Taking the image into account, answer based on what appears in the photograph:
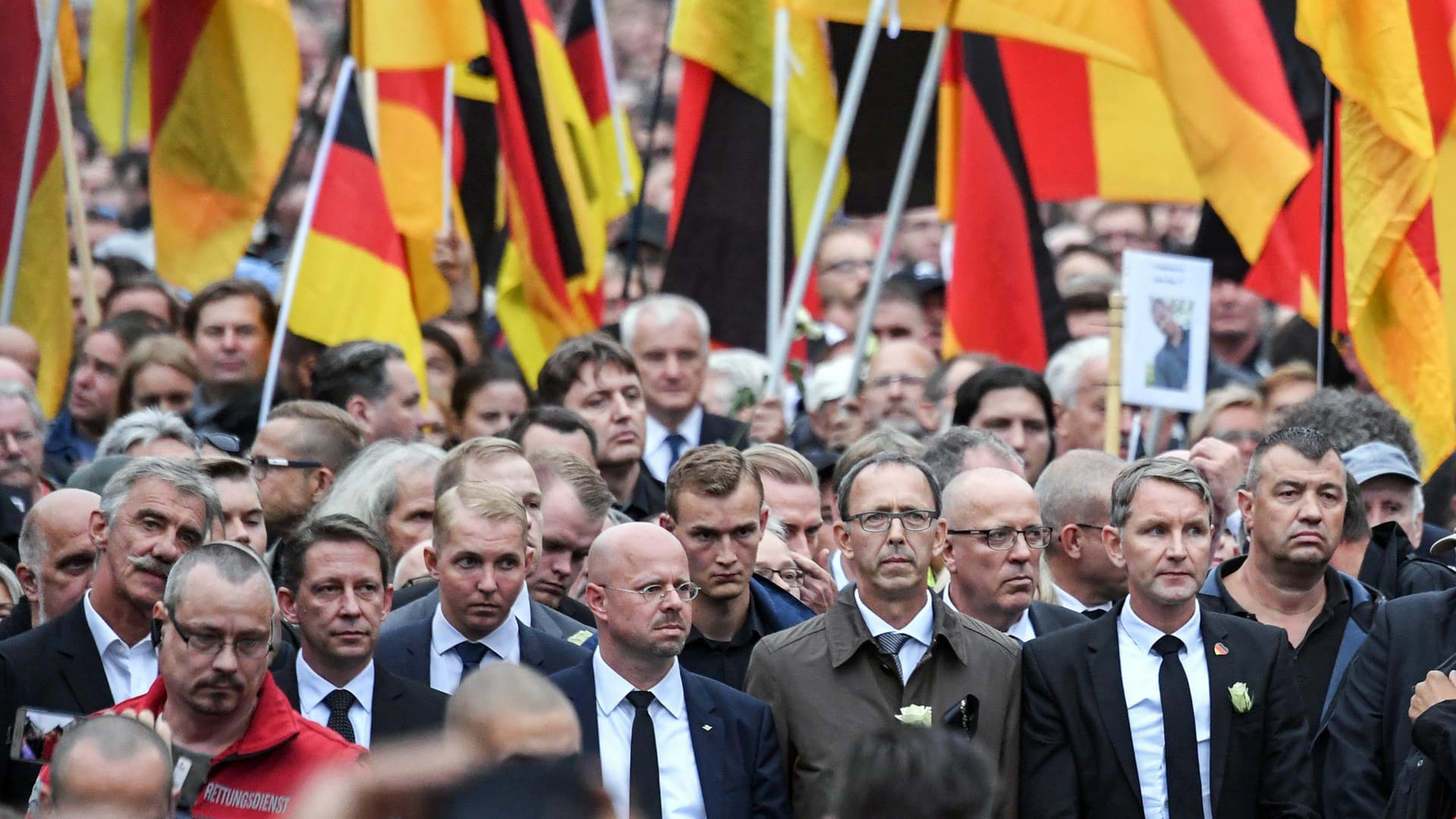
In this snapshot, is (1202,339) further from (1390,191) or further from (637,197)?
(637,197)

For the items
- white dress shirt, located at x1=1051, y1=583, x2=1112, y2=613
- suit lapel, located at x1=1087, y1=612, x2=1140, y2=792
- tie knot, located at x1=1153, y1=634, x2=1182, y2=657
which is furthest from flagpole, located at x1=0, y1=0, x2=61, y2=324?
tie knot, located at x1=1153, y1=634, x2=1182, y2=657

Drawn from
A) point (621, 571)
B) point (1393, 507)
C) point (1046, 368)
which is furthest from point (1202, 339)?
point (621, 571)

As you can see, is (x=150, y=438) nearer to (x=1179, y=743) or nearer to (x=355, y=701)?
(x=355, y=701)

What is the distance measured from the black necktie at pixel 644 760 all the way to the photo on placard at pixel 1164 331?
3.79 m

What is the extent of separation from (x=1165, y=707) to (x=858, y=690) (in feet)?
2.96

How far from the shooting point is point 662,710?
704cm

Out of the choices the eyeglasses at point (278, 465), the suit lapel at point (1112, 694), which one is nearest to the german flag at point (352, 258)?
the eyeglasses at point (278, 465)

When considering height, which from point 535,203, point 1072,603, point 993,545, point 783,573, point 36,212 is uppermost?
point 535,203

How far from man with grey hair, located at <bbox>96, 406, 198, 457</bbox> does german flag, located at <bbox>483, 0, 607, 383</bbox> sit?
3111mm

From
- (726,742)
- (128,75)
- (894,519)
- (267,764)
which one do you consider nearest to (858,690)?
(726,742)

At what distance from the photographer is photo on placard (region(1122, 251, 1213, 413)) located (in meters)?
10.2

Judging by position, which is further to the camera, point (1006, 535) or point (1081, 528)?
point (1081, 528)

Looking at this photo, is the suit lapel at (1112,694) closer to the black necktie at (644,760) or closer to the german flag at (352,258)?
the black necktie at (644,760)

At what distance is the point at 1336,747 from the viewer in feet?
23.7
